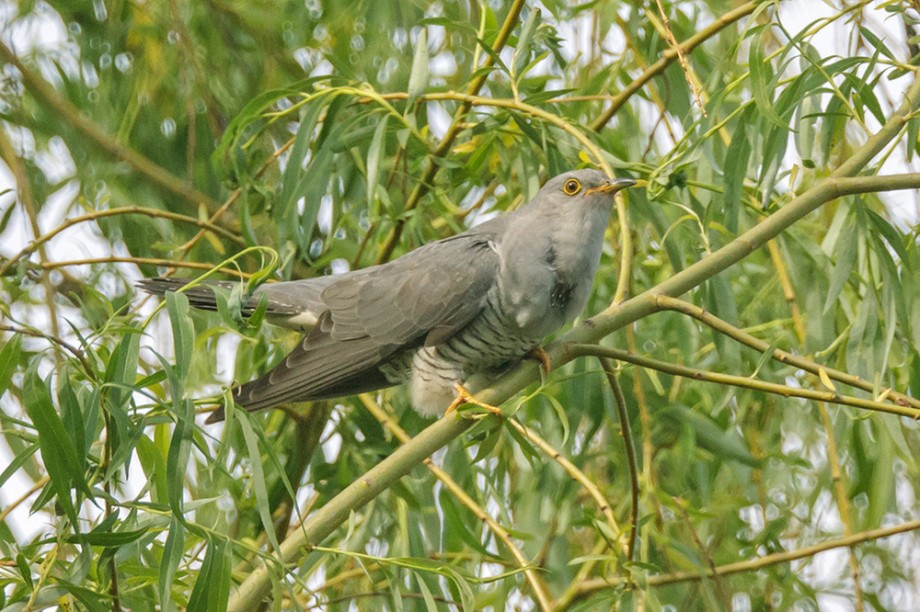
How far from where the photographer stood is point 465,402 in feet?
7.17

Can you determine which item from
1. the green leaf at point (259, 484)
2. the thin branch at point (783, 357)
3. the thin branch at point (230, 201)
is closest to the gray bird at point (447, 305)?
the thin branch at point (230, 201)

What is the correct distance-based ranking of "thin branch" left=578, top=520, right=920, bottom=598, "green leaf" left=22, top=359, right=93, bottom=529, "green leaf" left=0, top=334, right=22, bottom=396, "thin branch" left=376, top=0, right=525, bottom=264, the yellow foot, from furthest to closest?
"thin branch" left=376, top=0, right=525, bottom=264 → "thin branch" left=578, top=520, right=920, bottom=598 → the yellow foot → "green leaf" left=0, top=334, right=22, bottom=396 → "green leaf" left=22, top=359, right=93, bottom=529

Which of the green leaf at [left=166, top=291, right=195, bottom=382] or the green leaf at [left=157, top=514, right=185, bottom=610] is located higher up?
the green leaf at [left=166, top=291, right=195, bottom=382]

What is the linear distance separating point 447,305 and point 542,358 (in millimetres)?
401

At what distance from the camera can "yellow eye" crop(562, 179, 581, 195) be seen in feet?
8.98

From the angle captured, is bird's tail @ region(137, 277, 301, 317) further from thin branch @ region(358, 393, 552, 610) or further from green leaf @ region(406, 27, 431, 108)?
green leaf @ region(406, 27, 431, 108)

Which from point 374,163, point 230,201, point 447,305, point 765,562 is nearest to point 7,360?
point 374,163

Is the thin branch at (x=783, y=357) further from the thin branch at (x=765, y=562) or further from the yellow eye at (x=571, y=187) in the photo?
the yellow eye at (x=571, y=187)

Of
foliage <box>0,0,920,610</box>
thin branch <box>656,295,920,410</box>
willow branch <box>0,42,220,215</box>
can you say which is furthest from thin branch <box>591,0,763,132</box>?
willow branch <box>0,42,220,215</box>

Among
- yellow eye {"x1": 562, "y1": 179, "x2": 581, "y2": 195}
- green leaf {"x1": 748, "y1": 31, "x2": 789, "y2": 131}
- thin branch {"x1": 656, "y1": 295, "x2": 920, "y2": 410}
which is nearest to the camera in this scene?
thin branch {"x1": 656, "y1": 295, "x2": 920, "y2": 410}

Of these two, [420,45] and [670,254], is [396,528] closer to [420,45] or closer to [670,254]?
[670,254]

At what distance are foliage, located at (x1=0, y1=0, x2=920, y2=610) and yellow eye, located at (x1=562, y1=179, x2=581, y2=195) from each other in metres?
0.06

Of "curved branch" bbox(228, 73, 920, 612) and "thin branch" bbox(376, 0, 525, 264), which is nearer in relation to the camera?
"curved branch" bbox(228, 73, 920, 612)

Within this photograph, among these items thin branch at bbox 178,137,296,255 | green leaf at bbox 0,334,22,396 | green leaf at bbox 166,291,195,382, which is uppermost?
thin branch at bbox 178,137,296,255
